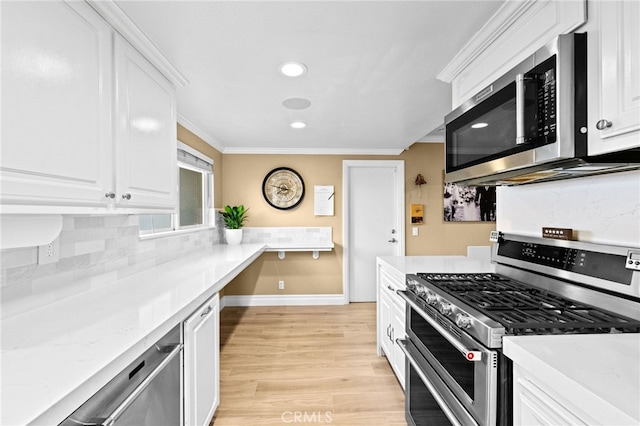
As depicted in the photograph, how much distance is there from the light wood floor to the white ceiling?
87.8 inches

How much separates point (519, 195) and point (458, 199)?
2.83 meters

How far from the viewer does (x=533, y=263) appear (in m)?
1.48

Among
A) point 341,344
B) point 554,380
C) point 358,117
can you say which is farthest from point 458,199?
point 554,380

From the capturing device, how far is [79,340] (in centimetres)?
93

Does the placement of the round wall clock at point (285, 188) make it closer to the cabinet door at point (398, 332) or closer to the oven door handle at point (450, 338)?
the cabinet door at point (398, 332)

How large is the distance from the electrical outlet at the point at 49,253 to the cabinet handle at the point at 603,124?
214cm

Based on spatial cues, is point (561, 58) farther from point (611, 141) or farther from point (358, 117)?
point (358, 117)

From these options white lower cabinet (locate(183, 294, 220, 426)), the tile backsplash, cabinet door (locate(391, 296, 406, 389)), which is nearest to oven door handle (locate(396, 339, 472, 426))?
cabinet door (locate(391, 296, 406, 389))

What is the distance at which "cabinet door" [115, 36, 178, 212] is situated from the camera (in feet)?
4.49

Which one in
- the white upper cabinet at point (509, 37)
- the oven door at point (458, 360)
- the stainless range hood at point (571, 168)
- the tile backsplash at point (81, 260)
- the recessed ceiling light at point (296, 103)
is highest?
the recessed ceiling light at point (296, 103)

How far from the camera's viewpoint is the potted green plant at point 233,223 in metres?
3.91

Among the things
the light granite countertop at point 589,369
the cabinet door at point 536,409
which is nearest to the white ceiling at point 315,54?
the light granite countertop at point 589,369

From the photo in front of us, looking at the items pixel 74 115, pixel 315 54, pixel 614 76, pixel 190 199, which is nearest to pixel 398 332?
pixel 614 76

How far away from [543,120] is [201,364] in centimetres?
190
